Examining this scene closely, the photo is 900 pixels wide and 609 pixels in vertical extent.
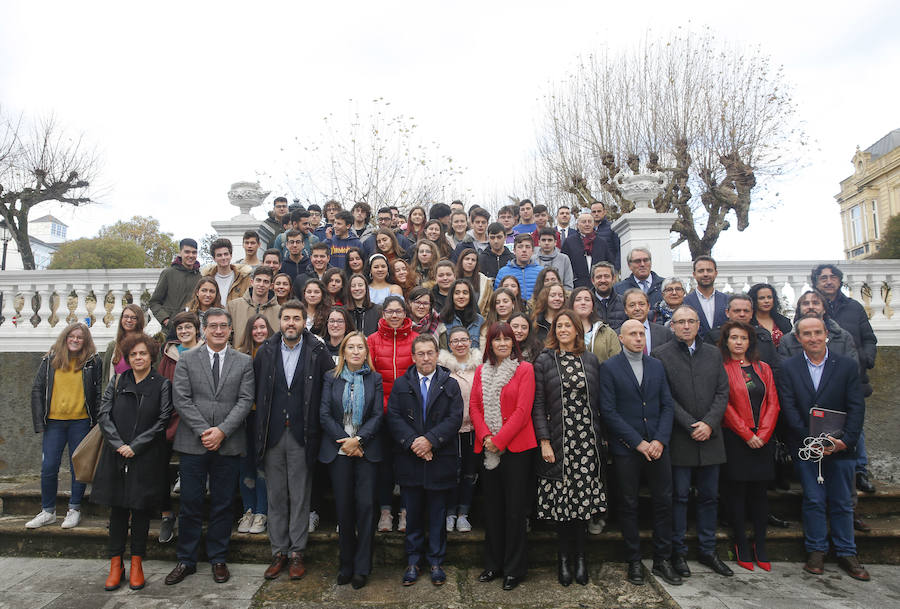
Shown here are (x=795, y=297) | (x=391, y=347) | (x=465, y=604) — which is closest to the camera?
(x=465, y=604)

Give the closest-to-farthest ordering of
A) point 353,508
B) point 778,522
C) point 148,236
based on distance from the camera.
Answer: point 353,508
point 778,522
point 148,236

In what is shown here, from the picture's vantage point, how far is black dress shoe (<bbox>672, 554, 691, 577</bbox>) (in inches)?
154

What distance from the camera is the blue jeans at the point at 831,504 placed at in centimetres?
409

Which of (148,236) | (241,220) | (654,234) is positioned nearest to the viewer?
(654,234)

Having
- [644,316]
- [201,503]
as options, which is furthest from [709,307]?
[201,503]

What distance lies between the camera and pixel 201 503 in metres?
4.06

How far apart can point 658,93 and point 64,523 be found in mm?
14510

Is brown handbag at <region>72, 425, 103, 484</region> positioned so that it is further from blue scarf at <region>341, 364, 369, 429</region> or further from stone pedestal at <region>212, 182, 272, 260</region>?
stone pedestal at <region>212, 182, 272, 260</region>

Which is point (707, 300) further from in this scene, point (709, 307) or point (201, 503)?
point (201, 503)

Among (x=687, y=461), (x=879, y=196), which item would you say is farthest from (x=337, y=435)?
(x=879, y=196)

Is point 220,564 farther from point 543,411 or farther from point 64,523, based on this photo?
point 543,411

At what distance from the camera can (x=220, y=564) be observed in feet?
13.2

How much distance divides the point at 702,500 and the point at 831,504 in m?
1.04

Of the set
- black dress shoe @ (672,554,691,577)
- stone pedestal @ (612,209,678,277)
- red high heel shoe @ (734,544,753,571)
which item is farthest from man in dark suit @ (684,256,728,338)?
stone pedestal @ (612,209,678,277)
